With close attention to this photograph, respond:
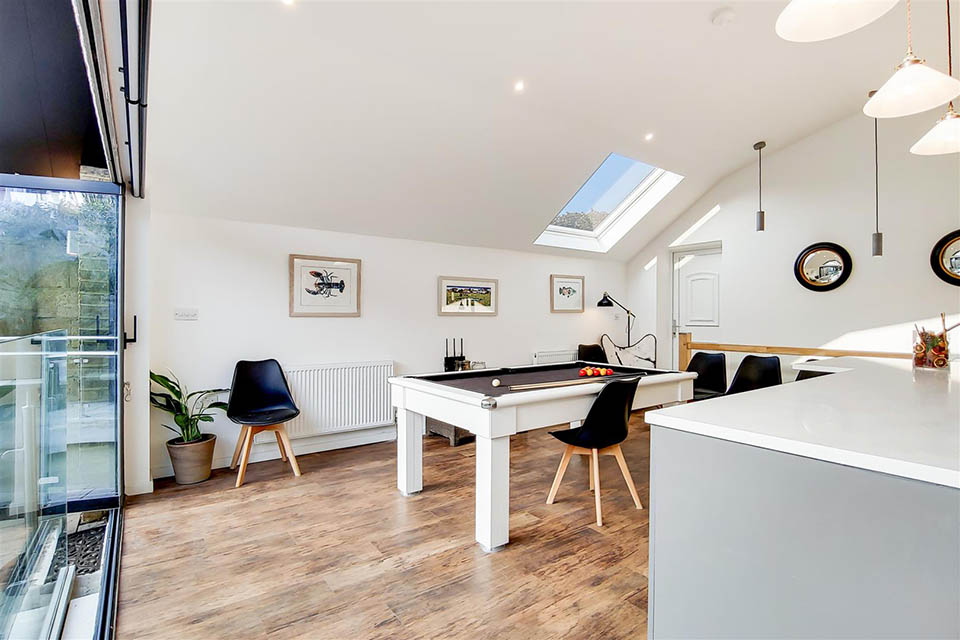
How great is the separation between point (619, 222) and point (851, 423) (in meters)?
4.95

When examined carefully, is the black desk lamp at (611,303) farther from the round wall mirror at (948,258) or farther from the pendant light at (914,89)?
the pendant light at (914,89)

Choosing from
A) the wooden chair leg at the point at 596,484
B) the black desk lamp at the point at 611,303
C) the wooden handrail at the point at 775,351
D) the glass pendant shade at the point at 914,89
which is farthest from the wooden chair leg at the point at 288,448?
the wooden handrail at the point at 775,351

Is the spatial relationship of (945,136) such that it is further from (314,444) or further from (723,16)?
(314,444)

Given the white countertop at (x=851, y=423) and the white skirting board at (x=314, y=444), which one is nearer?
the white countertop at (x=851, y=423)

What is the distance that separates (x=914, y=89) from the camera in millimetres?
1688

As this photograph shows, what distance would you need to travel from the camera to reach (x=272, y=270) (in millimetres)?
3877

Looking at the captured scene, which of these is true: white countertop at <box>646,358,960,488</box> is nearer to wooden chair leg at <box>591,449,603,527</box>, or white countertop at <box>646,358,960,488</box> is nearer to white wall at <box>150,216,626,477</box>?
wooden chair leg at <box>591,449,603,527</box>

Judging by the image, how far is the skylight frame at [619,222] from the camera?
5.27 metres

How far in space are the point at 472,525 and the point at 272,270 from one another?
2.59 meters

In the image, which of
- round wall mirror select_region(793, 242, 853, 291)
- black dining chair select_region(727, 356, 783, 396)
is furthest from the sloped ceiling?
round wall mirror select_region(793, 242, 853, 291)

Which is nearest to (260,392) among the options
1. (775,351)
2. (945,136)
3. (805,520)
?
(805,520)

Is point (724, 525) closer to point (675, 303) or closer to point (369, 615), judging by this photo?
point (369, 615)

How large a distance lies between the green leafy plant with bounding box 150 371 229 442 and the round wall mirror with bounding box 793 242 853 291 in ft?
17.6

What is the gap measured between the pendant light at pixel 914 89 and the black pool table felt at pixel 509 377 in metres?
1.96
